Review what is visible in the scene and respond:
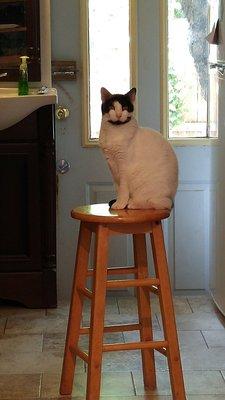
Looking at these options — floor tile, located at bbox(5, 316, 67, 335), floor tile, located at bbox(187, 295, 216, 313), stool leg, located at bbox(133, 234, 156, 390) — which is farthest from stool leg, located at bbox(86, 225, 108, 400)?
floor tile, located at bbox(187, 295, 216, 313)

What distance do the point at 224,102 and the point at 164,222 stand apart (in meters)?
0.74

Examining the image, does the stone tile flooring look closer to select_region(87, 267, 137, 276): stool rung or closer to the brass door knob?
select_region(87, 267, 137, 276): stool rung

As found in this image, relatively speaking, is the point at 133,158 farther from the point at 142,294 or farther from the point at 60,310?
the point at 60,310

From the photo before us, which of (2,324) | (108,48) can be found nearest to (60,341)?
(2,324)

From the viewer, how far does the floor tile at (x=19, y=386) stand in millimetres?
2404

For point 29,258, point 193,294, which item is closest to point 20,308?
point 29,258

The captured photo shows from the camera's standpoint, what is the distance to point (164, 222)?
141 inches

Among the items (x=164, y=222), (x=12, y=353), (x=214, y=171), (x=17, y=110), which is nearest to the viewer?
(x=12, y=353)

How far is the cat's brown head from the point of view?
2182 millimetres

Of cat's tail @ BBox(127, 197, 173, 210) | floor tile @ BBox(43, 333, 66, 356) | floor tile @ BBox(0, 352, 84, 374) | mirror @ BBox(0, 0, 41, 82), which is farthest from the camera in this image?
mirror @ BBox(0, 0, 41, 82)

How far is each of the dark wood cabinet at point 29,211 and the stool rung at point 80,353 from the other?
1.03 metres

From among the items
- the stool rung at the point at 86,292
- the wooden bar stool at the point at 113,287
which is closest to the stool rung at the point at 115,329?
the wooden bar stool at the point at 113,287

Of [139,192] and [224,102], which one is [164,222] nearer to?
[224,102]

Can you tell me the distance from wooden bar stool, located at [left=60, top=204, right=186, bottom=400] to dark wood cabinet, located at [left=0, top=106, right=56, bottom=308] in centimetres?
98
